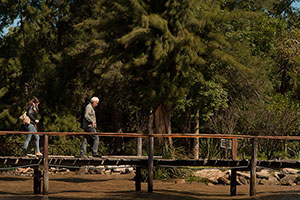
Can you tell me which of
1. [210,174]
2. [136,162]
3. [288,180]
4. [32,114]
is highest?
[32,114]

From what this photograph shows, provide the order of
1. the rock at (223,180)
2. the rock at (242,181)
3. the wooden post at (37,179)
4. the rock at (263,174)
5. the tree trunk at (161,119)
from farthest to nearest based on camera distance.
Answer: the tree trunk at (161,119) → the rock at (263,174) → the rock at (242,181) → the rock at (223,180) → the wooden post at (37,179)

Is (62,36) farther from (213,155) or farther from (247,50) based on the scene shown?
(213,155)

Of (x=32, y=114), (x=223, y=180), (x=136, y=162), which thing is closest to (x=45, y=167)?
(x=32, y=114)

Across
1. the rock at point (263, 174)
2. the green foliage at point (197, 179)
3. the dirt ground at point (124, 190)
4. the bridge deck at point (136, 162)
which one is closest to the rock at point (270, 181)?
the rock at point (263, 174)

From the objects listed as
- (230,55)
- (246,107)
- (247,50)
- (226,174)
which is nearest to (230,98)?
(246,107)

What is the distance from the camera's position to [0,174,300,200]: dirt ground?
17.4 metres

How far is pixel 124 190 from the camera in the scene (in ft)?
62.7

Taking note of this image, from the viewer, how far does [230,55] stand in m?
23.2

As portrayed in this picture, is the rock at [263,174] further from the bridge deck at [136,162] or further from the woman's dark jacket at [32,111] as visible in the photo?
the woman's dark jacket at [32,111]

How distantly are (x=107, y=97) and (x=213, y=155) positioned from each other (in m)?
7.12

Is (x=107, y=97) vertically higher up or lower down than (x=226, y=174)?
higher up

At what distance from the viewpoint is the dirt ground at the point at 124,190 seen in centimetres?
1736

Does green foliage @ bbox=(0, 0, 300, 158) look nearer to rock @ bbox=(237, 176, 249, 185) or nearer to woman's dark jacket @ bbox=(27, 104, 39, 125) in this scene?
rock @ bbox=(237, 176, 249, 185)

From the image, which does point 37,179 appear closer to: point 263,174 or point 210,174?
point 210,174
